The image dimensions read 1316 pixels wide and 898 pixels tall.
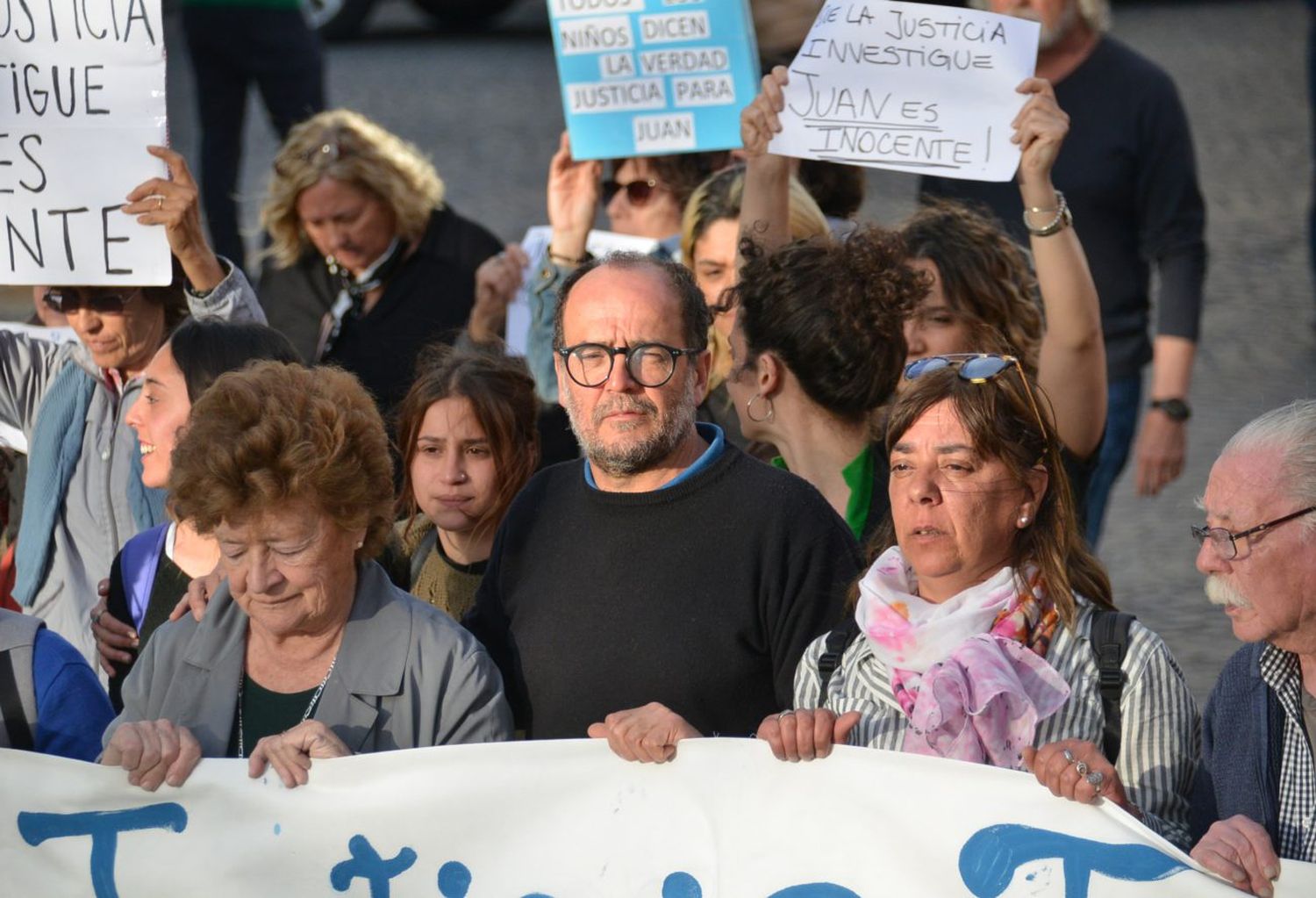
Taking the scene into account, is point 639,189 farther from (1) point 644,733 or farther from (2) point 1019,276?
(1) point 644,733

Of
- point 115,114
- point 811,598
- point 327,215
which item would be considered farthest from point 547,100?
point 811,598

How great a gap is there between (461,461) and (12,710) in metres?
1.30

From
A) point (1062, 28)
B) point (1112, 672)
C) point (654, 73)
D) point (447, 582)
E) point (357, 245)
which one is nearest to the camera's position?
point (1112, 672)

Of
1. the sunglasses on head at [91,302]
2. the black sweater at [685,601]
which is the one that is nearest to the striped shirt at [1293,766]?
the black sweater at [685,601]

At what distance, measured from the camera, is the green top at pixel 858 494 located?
414 centimetres

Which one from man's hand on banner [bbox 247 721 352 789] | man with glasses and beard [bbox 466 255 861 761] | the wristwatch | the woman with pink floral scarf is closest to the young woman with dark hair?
man with glasses and beard [bbox 466 255 861 761]

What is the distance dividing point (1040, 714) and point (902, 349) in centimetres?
132

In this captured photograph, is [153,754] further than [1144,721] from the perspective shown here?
Yes

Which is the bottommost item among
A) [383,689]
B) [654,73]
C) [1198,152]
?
[383,689]

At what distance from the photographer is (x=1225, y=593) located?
302 centimetres

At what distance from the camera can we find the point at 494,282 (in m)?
5.83

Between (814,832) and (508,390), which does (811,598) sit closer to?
(814,832)

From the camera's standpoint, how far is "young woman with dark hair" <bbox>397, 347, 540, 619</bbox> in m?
4.38

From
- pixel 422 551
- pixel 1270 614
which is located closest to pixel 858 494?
pixel 422 551
